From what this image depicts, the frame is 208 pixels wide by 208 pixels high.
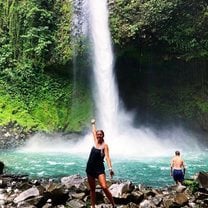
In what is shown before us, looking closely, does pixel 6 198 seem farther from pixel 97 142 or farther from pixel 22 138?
pixel 22 138

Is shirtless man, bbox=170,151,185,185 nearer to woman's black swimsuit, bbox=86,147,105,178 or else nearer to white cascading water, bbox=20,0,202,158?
woman's black swimsuit, bbox=86,147,105,178

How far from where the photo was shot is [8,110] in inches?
1001

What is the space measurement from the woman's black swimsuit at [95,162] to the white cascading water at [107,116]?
15.5 meters

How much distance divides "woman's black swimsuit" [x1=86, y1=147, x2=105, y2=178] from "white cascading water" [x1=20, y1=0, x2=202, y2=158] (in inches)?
610

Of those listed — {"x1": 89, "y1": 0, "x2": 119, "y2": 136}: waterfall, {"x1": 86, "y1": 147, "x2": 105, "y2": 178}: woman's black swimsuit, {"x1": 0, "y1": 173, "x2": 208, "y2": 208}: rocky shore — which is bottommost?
{"x1": 0, "y1": 173, "x2": 208, "y2": 208}: rocky shore

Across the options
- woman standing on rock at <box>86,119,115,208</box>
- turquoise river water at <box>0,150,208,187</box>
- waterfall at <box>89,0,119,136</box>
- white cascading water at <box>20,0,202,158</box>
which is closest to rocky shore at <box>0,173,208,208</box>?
woman standing on rock at <box>86,119,115,208</box>

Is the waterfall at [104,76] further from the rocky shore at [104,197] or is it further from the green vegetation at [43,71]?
the rocky shore at [104,197]

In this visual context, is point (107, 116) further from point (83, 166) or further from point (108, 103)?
point (83, 166)

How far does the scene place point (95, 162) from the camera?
8.25 metres

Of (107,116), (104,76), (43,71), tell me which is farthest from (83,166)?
(43,71)

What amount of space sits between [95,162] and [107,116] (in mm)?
17055

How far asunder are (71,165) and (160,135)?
33.2 feet

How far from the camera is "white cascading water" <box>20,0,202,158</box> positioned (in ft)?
79.7

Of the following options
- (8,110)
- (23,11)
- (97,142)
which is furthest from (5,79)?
(97,142)
